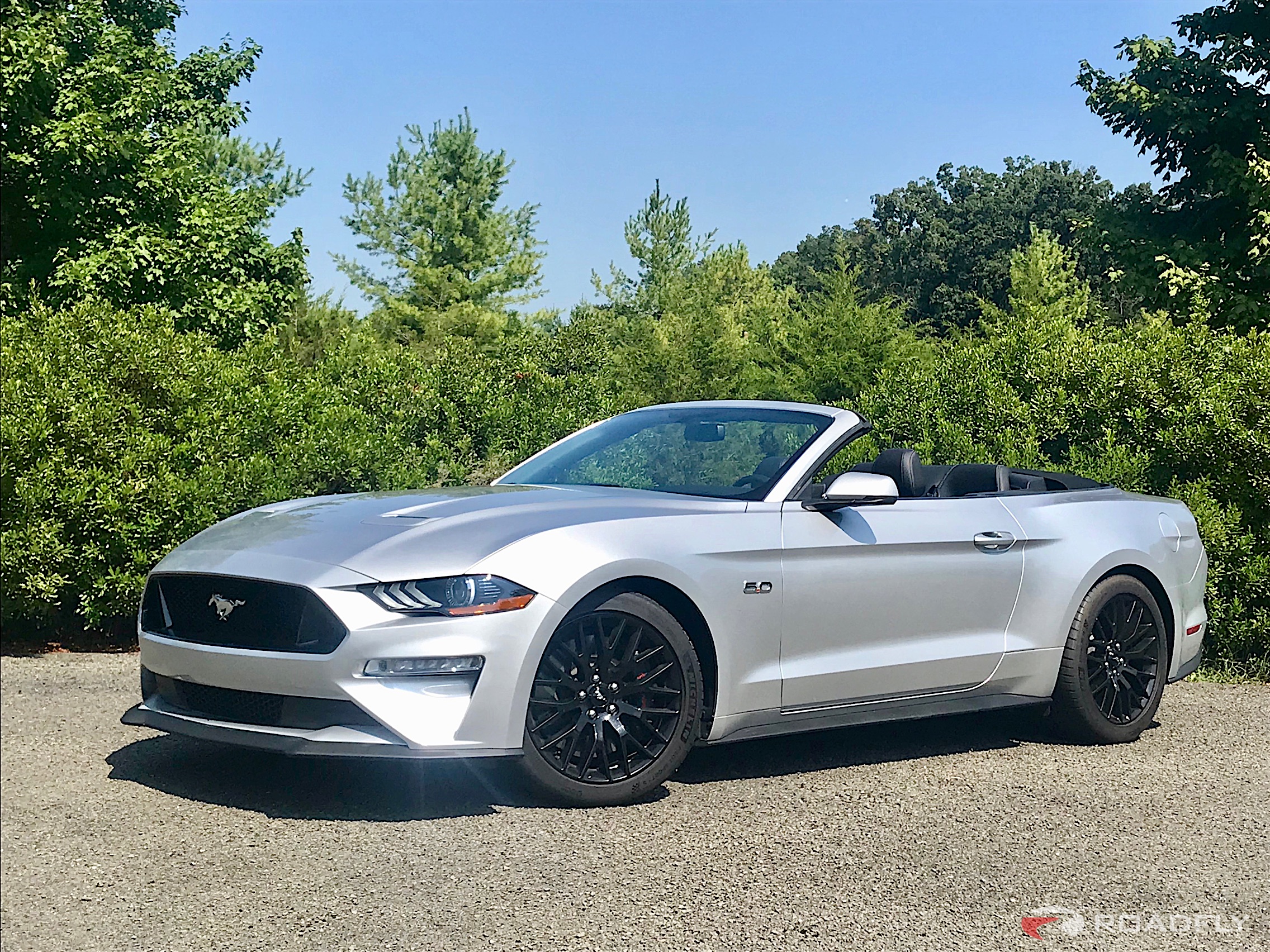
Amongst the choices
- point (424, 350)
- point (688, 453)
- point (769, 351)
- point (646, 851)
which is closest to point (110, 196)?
point (769, 351)

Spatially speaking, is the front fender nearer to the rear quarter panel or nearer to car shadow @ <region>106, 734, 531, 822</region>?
car shadow @ <region>106, 734, 531, 822</region>

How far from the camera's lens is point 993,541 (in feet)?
21.4

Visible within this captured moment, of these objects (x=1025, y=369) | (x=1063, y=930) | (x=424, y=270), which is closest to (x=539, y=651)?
(x=1063, y=930)

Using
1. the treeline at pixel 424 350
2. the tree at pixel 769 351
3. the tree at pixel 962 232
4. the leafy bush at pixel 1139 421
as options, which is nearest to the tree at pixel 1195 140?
the treeline at pixel 424 350

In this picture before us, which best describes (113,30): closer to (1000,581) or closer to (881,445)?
(881,445)

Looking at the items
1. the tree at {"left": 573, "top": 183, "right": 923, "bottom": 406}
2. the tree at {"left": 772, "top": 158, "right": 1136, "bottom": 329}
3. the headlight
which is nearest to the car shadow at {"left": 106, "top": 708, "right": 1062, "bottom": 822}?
the headlight

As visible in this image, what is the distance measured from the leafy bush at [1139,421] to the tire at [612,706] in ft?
17.9

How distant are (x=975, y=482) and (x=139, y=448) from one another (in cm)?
555

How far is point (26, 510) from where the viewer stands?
9086mm

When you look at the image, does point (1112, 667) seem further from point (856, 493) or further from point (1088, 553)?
point (856, 493)

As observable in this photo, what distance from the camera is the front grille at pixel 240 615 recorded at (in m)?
4.93

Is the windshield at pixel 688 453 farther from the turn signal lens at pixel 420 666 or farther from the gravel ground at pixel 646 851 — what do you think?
the turn signal lens at pixel 420 666

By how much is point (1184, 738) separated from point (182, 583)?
5012mm

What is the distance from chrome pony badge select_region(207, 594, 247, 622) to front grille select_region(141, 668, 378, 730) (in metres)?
0.26
